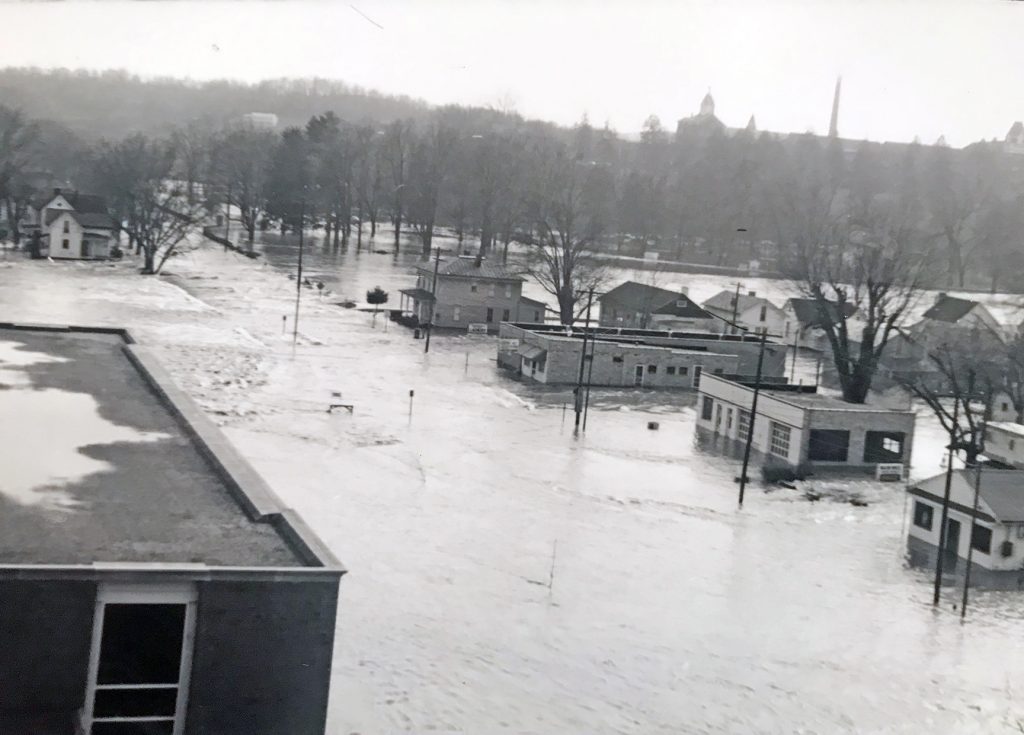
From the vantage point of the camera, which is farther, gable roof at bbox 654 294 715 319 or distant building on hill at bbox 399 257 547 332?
distant building on hill at bbox 399 257 547 332

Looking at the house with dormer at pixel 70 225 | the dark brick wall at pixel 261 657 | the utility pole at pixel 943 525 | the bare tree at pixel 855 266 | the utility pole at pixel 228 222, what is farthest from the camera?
the utility pole at pixel 228 222

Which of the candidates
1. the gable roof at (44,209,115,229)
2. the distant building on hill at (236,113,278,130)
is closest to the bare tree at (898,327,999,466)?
the distant building on hill at (236,113,278,130)

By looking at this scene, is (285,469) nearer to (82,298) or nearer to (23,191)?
(82,298)

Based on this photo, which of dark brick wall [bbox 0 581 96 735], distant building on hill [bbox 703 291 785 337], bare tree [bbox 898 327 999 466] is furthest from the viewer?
distant building on hill [bbox 703 291 785 337]

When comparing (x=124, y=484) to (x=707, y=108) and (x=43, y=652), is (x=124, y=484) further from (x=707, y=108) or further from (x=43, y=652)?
(x=707, y=108)

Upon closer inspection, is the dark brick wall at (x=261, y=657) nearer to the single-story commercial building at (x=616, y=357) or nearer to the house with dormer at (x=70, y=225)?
the single-story commercial building at (x=616, y=357)

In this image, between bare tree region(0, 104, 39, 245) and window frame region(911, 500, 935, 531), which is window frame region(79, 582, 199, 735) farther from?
bare tree region(0, 104, 39, 245)

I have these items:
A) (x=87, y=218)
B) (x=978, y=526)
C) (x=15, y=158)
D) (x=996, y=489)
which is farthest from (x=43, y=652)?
(x=87, y=218)

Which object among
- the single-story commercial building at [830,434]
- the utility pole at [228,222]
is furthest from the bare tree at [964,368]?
the utility pole at [228,222]
